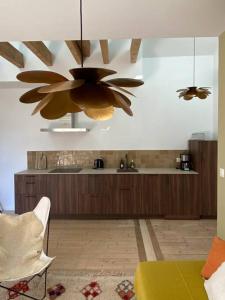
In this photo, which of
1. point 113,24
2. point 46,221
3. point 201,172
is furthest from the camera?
point 201,172

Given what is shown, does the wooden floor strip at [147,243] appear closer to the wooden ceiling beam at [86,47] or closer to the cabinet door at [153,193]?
the cabinet door at [153,193]

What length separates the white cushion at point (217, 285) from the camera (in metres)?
1.63

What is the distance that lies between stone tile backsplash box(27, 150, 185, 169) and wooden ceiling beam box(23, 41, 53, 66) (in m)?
1.84

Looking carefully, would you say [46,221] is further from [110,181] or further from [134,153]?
[134,153]

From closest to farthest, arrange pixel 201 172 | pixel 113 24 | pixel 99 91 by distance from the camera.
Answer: pixel 99 91 < pixel 113 24 < pixel 201 172

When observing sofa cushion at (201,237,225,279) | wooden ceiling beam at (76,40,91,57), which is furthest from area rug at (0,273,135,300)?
wooden ceiling beam at (76,40,91,57)

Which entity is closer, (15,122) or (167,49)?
(167,49)

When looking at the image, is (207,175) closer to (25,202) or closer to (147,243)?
(147,243)

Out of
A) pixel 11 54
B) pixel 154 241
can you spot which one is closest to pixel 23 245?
pixel 154 241

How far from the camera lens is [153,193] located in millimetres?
4594

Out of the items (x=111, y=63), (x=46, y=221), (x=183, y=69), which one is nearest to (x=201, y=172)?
(x=183, y=69)

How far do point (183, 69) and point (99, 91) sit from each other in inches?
174

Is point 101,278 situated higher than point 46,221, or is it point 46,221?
point 46,221

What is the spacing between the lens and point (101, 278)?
108 inches
